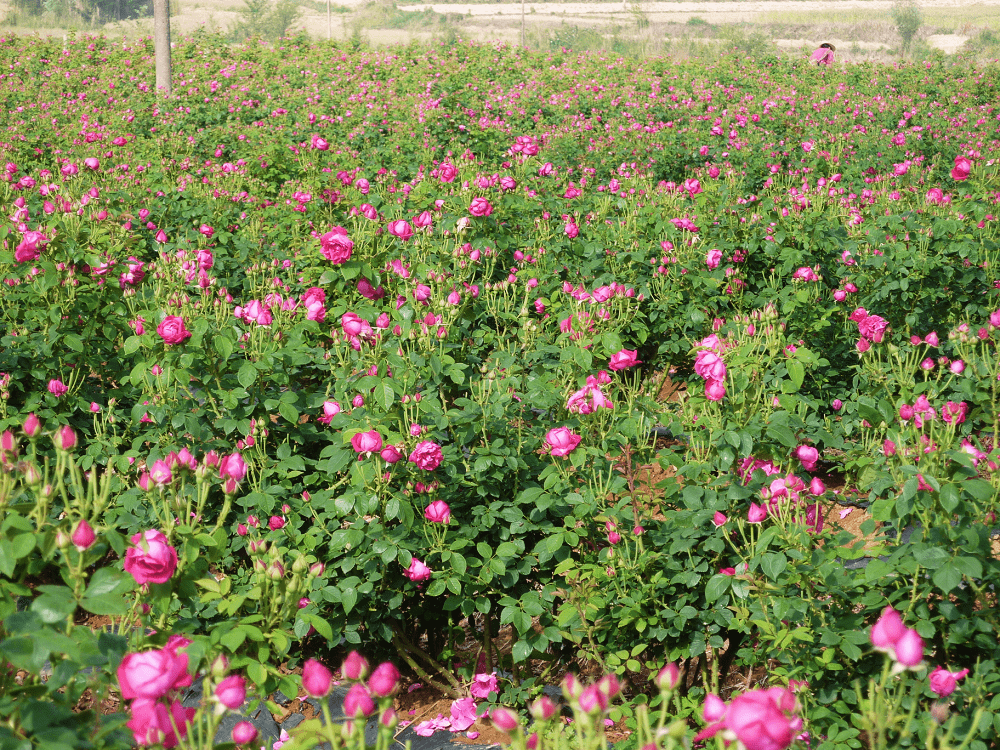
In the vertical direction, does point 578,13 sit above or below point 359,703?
above

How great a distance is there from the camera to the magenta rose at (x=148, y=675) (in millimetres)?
911

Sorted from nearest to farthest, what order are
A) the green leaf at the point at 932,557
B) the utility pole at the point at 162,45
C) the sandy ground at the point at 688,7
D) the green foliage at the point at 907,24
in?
the green leaf at the point at 932,557, the utility pole at the point at 162,45, the green foliage at the point at 907,24, the sandy ground at the point at 688,7

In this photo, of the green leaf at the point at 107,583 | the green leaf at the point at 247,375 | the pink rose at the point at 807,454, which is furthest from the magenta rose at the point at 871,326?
the green leaf at the point at 107,583

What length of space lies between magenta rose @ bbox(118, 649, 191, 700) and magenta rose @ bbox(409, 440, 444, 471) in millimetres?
981

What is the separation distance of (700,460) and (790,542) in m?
0.39

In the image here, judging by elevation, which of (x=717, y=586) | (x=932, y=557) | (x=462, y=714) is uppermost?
(x=932, y=557)

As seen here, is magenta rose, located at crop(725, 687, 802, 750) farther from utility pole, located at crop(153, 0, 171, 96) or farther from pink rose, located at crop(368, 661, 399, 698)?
utility pole, located at crop(153, 0, 171, 96)

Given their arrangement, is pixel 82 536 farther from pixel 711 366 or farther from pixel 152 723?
pixel 711 366

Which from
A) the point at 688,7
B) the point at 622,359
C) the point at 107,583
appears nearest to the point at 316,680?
the point at 107,583

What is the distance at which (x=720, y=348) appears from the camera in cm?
218

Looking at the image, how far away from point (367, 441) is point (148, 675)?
3.12 ft

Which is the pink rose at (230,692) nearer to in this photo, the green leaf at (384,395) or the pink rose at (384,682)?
the pink rose at (384,682)

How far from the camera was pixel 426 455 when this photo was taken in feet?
6.27

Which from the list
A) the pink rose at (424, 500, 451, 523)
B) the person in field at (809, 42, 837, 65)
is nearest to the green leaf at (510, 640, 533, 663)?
the pink rose at (424, 500, 451, 523)
